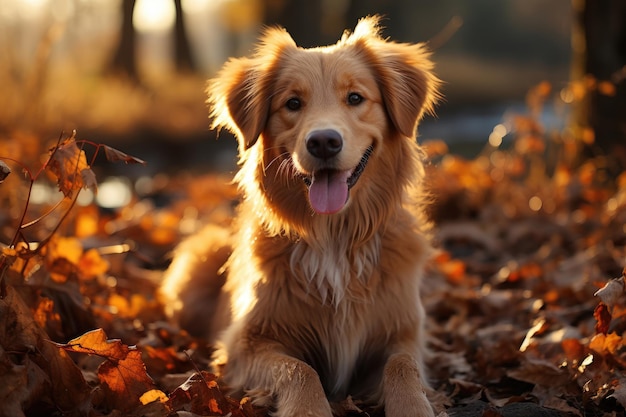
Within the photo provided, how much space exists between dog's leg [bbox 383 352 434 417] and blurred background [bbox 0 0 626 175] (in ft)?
9.15

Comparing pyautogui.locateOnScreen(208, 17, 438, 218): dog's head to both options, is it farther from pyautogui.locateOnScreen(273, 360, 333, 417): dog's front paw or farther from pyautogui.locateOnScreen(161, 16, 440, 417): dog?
pyautogui.locateOnScreen(273, 360, 333, 417): dog's front paw

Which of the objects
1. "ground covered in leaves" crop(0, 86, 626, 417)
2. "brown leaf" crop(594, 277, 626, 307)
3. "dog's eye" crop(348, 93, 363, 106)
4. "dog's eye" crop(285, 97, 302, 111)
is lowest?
"ground covered in leaves" crop(0, 86, 626, 417)

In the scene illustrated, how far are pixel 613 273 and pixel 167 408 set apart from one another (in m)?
3.40

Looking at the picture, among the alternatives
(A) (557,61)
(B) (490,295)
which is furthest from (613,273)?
(A) (557,61)

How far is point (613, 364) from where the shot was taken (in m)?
3.37

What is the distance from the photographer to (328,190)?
3602 mm

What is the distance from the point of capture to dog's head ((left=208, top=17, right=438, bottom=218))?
11.8ft

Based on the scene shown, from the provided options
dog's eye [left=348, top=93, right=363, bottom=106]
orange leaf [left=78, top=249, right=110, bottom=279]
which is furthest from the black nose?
orange leaf [left=78, top=249, right=110, bottom=279]

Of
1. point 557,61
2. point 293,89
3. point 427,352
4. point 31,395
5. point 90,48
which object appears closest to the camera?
point 31,395

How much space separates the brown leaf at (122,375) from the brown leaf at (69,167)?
0.68m

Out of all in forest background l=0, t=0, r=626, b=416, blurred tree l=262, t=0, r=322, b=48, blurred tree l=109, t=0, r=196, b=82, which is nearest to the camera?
forest background l=0, t=0, r=626, b=416

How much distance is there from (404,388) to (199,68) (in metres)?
22.2

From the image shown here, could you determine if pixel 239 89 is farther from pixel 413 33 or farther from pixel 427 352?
pixel 413 33

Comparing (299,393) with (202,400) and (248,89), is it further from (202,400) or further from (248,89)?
(248,89)
